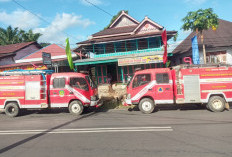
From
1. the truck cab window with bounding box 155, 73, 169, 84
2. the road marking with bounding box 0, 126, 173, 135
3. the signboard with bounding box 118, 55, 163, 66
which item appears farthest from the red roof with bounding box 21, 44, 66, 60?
the road marking with bounding box 0, 126, 173, 135

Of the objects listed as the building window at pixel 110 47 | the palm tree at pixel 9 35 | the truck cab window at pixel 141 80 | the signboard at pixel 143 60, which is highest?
the palm tree at pixel 9 35

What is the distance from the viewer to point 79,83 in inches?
364

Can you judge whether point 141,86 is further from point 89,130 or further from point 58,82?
point 58,82

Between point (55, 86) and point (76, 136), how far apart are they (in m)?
4.54

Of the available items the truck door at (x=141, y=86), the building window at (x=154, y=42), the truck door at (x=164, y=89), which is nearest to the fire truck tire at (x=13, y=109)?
the truck door at (x=141, y=86)

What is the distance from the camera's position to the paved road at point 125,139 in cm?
415

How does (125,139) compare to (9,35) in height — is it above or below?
below

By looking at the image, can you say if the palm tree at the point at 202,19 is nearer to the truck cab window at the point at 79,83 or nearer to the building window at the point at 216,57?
the building window at the point at 216,57

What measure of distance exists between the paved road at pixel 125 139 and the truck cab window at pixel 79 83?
2612 millimetres

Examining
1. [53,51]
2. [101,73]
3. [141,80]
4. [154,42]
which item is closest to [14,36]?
[53,51]

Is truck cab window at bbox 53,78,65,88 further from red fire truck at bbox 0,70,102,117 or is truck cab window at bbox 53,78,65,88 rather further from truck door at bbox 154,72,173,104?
truck door at bbox 154,72,173,104

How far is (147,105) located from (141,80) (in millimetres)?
1387

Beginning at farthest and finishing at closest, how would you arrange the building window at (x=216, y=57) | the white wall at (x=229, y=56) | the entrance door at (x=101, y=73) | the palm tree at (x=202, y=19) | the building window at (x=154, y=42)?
the entrance door at (x=101, y=73), the building window at (x=154, y=42), the building window at (x=216, y=57), the white wall at (x=229, y=56), the palm tree at (x=202, y=19)

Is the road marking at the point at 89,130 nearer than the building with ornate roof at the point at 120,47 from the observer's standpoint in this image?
Yes
